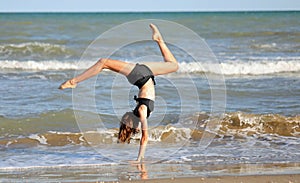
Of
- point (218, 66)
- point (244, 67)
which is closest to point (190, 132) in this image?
point (244, 67)

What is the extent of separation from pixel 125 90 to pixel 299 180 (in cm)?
663

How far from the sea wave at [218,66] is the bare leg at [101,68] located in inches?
416

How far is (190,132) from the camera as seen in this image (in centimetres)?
994

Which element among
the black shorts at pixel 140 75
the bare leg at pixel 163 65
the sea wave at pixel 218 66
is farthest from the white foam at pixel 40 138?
the sea wave at pixel 218 66

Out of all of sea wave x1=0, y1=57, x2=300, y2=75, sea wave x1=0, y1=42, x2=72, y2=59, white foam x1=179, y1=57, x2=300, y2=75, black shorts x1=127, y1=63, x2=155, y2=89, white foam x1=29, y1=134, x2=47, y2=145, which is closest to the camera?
black shorts x1=127, y1=63, x2=155, y2=89

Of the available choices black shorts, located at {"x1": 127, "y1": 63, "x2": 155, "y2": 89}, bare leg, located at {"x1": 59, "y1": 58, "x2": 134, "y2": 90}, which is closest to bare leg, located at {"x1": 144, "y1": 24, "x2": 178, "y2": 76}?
black shorts, located at {"x1": 127, "y1": 63, "x2": 155, "y2": 89}

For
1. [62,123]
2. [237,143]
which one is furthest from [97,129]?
[237,143]

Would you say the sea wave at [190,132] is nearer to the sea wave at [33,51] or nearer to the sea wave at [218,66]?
the sea wave at [218,66]

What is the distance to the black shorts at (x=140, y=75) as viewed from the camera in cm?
723

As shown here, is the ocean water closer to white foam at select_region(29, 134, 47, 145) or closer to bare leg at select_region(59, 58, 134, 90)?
white foam at select_region(29, 134, 47, 145)

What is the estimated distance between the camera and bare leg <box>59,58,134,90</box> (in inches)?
258

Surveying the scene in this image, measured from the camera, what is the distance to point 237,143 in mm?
9156

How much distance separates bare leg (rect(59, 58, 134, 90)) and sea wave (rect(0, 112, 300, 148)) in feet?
8.08

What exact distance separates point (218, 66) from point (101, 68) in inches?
504
